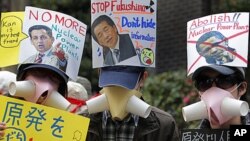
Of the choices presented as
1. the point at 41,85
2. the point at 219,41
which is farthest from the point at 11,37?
the point at 219,41

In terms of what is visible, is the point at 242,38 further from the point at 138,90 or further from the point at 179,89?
the point at 179,89

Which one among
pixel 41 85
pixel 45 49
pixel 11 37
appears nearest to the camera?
pixel 41 85

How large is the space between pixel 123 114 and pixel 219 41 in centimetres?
76

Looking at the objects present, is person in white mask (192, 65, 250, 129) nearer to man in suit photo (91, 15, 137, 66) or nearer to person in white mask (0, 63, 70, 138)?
man in suit photo (91, 15, 137, 66)

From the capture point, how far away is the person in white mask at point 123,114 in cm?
433

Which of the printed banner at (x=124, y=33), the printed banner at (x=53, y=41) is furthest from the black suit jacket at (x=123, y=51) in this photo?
the printed banner at (x=53, y=41)

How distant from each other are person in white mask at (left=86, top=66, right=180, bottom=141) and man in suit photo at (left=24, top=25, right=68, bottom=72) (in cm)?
27

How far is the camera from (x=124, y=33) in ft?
14.2

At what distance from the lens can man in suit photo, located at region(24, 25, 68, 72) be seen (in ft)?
14.3

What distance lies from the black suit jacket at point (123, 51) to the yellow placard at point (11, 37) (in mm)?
551

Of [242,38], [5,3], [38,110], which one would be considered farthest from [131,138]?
[5,3]

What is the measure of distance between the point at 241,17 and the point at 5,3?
25.0 ft

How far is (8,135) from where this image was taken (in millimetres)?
4223

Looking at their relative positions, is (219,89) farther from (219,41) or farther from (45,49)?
(45,49)
